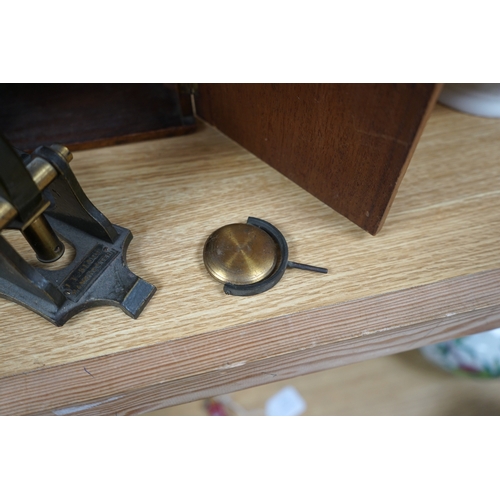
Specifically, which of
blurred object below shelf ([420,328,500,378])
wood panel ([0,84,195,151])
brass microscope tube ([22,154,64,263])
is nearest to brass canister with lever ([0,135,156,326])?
brass microscope tube ([22,154,64,263])

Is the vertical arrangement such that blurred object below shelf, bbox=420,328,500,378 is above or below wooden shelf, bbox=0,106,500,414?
below

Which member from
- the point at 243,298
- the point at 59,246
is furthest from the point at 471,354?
the point at 59,246

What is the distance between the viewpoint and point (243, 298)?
48 centimetres

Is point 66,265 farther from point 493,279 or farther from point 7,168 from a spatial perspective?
point 493,279

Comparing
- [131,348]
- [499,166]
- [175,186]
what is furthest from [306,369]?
[499,166]

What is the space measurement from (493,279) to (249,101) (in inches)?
15.8

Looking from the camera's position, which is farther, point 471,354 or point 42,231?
point 471,354

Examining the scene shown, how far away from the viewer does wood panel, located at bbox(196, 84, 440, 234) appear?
1.33 ft

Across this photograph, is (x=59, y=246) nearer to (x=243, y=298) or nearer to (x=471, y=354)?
(x=243, y=298)

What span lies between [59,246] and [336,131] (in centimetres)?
36

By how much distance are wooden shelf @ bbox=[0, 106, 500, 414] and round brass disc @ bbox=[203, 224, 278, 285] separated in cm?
2

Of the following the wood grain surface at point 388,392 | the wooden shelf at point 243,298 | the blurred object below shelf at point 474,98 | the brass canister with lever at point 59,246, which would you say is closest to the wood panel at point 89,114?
the wooden shelf at point 243,298

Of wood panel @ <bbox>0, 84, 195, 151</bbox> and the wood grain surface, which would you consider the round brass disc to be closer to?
wood panel @ <bbox>0, 84, 195, 151</bbox>

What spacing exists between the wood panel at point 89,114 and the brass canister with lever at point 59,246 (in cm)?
17
